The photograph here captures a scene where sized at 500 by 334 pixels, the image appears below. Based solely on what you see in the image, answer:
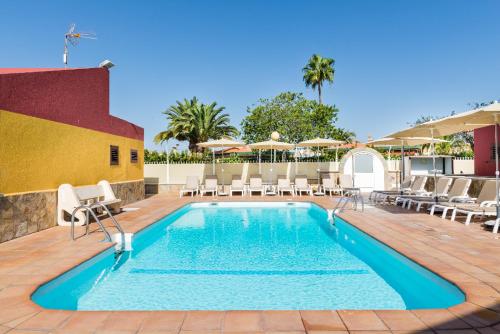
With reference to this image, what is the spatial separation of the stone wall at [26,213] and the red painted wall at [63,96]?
1.74 m

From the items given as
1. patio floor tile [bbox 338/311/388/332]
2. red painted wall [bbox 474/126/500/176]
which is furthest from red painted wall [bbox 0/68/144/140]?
red painted wall [bbox 474/126/500/176]

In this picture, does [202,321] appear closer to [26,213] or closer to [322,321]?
[322,321]

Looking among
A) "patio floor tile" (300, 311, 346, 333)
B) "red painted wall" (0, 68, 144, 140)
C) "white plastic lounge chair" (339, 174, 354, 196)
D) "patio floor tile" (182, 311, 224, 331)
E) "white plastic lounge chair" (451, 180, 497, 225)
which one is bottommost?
"patio floor tile" (300, 311, 346, 333)

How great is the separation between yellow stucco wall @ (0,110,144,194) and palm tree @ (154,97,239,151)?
650 inches

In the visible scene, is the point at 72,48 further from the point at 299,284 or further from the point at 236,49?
the point at 236,49

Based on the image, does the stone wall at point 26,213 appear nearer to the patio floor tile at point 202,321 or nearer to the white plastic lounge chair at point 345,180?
the patio floor tile at point 202,321

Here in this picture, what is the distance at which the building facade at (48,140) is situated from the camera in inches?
250

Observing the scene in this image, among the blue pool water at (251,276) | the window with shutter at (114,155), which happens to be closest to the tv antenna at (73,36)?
the window with shutter at (114,155)

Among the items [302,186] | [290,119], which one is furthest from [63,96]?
[290,119]

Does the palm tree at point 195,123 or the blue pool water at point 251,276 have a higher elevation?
the palm tree at point 195,123

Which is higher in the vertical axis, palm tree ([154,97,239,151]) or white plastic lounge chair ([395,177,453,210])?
palm tree ([154,97,239,151])

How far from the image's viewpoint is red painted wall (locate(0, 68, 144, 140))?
6.60 m

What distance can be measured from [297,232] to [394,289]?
390cm

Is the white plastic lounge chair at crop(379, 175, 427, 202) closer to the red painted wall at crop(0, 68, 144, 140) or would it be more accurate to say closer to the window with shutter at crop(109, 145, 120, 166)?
the window with shutter at crop(109, 145, 120, 166)
